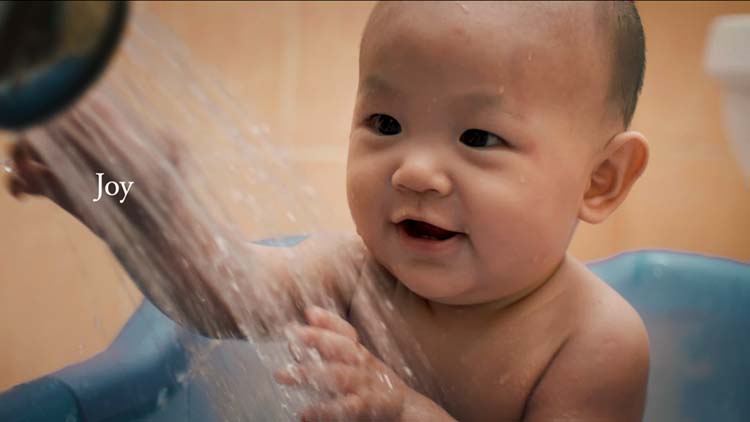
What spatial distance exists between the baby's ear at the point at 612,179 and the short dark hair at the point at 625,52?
32mm

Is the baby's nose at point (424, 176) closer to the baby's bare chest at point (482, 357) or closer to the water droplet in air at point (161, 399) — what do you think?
the baby's bare chest at point (482, 357)

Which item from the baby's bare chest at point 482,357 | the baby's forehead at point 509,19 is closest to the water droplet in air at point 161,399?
the baby's bare chest at point 482,357

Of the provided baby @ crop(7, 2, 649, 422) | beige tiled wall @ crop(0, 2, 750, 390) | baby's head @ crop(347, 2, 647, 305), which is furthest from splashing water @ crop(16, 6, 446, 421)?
beige tiled wall @ crop(0, 2, 750, 390)

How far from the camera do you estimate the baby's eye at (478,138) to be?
0.63 metres

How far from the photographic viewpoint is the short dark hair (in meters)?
0.63

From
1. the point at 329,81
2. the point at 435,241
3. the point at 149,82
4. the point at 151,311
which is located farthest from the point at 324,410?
the point at 329,81

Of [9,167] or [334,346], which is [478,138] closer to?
[334,346]

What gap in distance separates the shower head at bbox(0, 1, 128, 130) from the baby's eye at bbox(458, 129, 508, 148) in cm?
25

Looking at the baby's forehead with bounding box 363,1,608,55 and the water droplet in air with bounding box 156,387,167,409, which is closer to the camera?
the baby's forehead with bounding box 363,1,608,55

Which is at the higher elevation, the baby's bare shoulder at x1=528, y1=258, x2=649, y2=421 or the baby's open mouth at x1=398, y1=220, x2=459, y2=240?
the baby's open mouth at x1=398, y1=220, x2=459, y2=240

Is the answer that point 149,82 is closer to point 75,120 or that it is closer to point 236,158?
point 75,120

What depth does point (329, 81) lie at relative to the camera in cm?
151

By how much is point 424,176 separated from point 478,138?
0.05 m

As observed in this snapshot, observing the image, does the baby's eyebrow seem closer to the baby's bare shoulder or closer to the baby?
the baby
